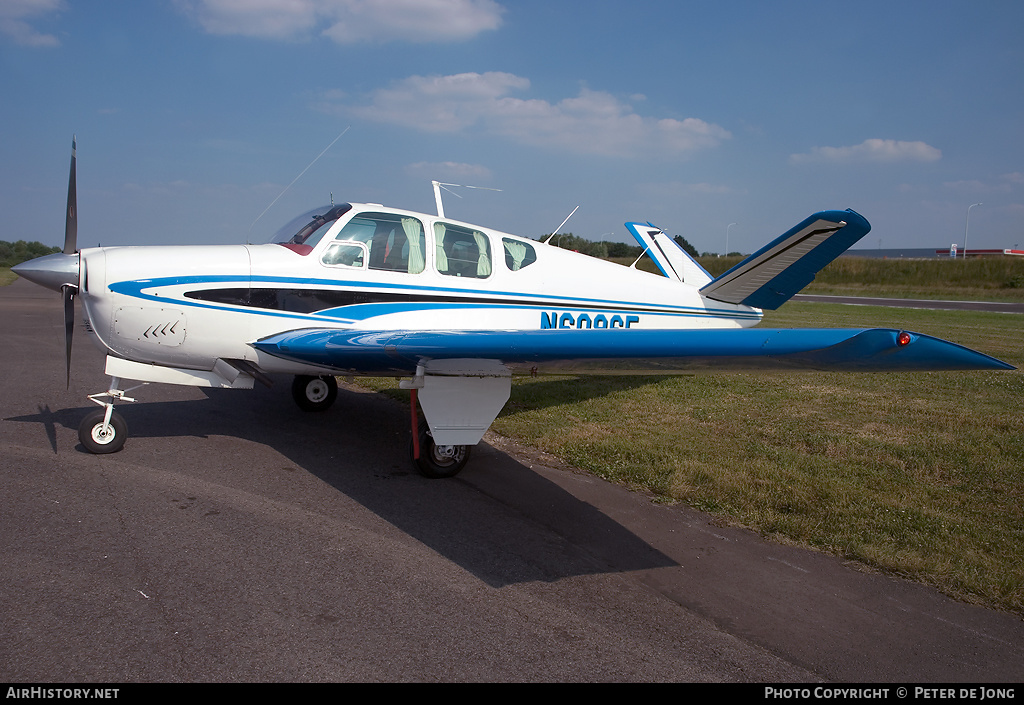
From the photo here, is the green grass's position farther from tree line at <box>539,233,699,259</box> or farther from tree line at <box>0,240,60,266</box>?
tree line at <box>0,240,60,266</box>

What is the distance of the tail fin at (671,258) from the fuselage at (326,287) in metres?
2.55

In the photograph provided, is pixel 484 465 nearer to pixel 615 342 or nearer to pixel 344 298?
pixel 344 298

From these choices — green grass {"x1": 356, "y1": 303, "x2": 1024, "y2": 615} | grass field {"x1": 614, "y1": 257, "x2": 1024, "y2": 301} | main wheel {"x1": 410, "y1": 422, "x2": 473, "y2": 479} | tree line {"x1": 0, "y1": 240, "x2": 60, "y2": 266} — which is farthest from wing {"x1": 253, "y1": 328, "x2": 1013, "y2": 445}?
tree line {"x1": 0, "y1": 240, "x2": 60, "y2": 266}

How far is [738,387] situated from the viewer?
8812mm

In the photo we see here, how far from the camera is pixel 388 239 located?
5.70 metres

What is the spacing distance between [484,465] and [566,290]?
1.91m

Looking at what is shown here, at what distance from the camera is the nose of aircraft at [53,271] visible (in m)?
5.02

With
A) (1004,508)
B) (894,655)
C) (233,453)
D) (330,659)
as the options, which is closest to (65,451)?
(233,453)

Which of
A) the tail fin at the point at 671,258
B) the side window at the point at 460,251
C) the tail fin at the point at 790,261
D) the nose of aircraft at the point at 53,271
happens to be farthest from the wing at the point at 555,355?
the tail fin at the point at 671,258

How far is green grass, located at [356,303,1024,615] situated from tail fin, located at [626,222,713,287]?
4.84 feet

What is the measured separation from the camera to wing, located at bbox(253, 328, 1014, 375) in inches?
114

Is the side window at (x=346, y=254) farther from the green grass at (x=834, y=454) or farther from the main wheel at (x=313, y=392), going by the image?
the green grass at (x=834, y=454)

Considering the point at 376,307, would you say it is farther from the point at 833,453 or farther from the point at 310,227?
the point at 833,453

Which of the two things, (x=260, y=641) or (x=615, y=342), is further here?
(x=615, y=342)
